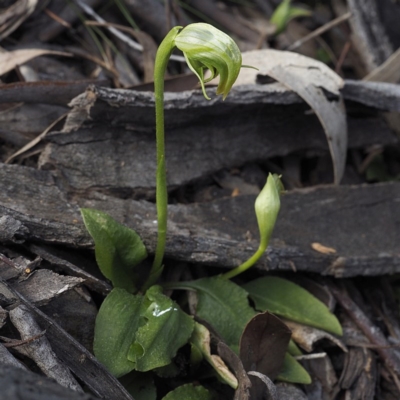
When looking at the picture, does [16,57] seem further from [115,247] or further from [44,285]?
[44,285]

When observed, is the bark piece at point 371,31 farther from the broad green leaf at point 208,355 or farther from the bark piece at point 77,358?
the bark piece at point 77,358

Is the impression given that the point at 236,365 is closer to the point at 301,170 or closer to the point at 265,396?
the point at 265,396

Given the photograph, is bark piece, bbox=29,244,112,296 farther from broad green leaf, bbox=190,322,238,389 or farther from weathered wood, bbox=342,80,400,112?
weathered wood, bbox=342,80,400,112

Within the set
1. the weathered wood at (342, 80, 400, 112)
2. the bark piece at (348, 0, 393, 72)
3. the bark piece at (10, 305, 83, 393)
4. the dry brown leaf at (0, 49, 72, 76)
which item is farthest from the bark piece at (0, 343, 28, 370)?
the bark piece at (348, 0, 393, 72)

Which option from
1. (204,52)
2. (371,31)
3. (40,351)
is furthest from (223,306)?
(371,31)

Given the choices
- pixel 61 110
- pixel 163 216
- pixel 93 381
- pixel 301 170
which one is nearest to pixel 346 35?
pixel 301 170

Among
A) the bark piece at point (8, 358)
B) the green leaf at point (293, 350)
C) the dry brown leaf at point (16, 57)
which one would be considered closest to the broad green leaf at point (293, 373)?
the green leaf at point (293, 350)
